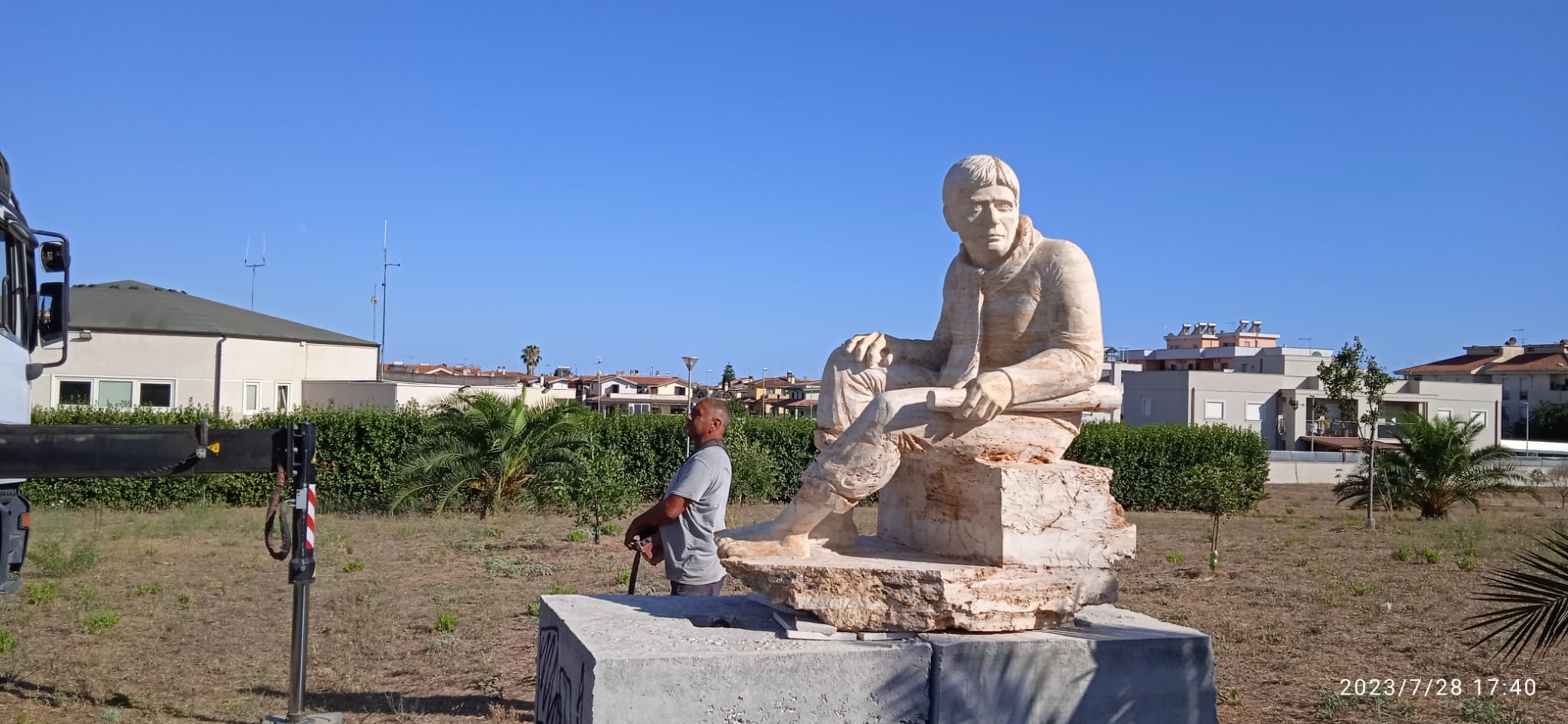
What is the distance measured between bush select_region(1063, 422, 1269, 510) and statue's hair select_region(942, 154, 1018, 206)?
684 inches

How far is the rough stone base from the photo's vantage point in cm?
405

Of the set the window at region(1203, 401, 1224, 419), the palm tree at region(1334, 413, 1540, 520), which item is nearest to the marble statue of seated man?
the palm tree at region(1334, 413, 1540, 520)

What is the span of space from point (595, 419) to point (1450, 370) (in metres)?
53.7

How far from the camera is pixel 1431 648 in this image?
25.3 ft

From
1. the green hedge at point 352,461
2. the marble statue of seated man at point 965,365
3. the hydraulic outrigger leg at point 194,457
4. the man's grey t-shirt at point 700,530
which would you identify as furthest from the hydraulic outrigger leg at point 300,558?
the green hedge at point 352,461

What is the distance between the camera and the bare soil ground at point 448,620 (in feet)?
20.7

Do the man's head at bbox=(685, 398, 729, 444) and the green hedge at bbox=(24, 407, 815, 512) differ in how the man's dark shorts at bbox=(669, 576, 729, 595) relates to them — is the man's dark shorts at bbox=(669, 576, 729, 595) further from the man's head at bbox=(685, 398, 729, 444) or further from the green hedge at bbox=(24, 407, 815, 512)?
the green hedge at bbox=(24, 407, 815, 512)

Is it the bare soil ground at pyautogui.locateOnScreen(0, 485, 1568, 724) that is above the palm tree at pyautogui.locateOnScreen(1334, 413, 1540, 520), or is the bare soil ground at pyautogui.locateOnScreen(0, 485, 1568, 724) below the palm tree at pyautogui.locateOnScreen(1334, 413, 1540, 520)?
below

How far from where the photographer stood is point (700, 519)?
533 centimetres

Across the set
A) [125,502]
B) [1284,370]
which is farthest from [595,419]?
[1284,370]

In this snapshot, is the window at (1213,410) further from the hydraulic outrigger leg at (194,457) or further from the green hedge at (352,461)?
the hydraulic outrigger leg at (194,457)

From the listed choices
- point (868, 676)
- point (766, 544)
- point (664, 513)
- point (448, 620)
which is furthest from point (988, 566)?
point (448, 620)
